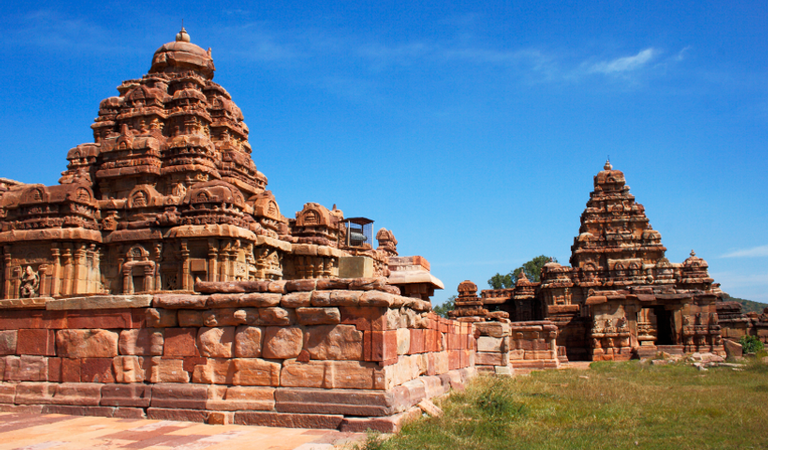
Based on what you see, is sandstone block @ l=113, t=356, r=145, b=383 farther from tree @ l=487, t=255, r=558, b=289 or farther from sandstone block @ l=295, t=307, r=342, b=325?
tree @ l=487, t=255, r=558, b=289

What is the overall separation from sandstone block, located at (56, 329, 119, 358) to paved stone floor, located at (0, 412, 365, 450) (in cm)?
87

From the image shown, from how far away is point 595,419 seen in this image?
280 inches

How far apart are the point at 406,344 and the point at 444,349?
2.88 meters

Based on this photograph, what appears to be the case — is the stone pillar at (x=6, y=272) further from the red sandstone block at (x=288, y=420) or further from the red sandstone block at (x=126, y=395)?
the red sandstone block at (x=288, y=420)

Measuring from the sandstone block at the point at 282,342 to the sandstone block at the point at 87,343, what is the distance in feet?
6.83

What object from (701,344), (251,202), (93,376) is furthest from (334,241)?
(701,344)

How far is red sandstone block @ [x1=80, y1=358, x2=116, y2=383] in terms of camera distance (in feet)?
22.7

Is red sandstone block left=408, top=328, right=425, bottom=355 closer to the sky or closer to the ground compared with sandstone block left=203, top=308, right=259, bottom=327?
closer to the ground

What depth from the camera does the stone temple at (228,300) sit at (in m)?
6.20

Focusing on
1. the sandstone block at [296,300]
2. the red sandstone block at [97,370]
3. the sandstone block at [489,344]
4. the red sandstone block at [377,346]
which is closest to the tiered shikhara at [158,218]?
the sandstone block at [489,344]

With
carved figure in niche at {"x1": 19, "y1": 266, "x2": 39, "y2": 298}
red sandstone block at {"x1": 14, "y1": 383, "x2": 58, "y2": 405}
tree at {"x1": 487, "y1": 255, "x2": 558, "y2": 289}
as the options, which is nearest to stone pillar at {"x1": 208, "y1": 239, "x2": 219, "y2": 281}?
carved figure in niche at {"x1": 19, "y1": 266, "x2": 39, "y2": 298}

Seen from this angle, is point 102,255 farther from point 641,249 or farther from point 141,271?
point 641,249

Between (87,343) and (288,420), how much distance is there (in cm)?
301

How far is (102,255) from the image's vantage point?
1725 cm
